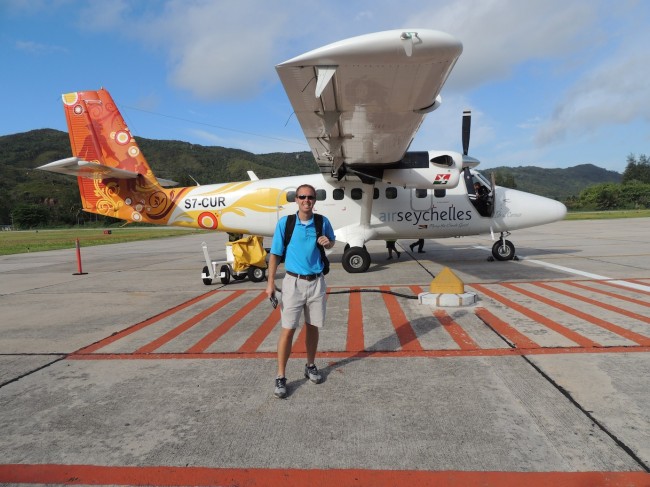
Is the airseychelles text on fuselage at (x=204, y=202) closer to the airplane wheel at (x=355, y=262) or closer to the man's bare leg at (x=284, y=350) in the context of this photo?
the airplane wheel at (x=355, y=262)

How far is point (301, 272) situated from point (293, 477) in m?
A: 1.77

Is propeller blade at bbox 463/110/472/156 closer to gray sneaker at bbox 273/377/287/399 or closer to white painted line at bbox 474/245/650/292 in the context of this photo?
white painted line at bbox 474/245/650/292

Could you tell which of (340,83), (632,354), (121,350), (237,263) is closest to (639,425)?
(632,354)

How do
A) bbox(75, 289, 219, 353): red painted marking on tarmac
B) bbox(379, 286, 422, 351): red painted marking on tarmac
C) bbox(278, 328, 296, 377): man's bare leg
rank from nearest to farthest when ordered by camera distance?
bbox(278, 328, 296, 377): man's bare leg < bbox(379, 286, 422, 351): red painted marking on tarmac < bbox(75, 289, 219, 353): red painted marking on tarmac

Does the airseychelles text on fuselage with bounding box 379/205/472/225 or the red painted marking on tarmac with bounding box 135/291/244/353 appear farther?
the airseychelles text on fuselage with bounding box 379/205/472/225

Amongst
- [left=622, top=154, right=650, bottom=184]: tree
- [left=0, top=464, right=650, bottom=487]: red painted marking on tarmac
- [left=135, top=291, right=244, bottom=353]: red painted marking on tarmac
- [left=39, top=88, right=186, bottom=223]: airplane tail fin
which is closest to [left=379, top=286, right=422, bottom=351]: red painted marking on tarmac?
[left=0, top=464, right=650, bottom=487]: red painted marking on tarmac

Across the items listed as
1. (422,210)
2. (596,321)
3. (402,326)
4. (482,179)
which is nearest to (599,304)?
(596,321)

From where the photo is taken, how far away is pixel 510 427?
3006 millimetres

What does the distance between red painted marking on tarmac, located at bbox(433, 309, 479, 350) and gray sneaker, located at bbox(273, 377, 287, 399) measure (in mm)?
2226

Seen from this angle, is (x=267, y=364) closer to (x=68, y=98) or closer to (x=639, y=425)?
(x=639, y=425)

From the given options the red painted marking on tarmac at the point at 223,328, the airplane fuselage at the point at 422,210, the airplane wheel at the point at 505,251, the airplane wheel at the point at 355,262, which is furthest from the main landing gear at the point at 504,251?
the red painted marking on tarmac at the point at 223,328

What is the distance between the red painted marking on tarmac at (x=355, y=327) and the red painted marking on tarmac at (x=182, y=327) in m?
2.44

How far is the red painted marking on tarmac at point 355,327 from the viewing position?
4918 millimetres

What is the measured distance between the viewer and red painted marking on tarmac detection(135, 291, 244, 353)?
5175 millimetres
